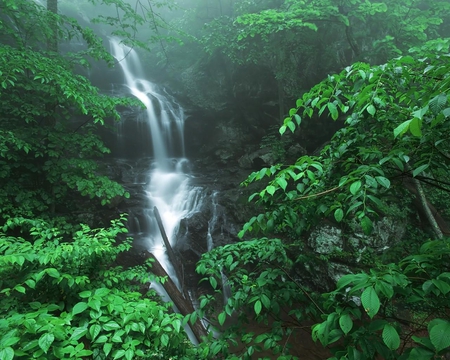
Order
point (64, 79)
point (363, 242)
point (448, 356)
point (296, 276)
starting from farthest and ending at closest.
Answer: point (296, 276) → point (363, 242) → point (64, 79) → point (448, 356)

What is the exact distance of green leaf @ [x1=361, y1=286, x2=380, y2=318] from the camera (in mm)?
937

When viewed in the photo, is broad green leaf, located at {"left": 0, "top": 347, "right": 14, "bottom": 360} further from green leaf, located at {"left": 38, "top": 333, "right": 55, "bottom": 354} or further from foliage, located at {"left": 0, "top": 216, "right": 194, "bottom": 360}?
green leaf, located at {"left": 38, "top": 333, "right": 55, "bottom": 354}

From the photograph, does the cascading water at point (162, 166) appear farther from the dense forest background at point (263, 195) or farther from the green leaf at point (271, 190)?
the green leaf at point (271, 190)

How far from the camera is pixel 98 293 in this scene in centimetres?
213

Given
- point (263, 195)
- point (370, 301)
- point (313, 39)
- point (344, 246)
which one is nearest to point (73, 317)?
point (263, 195)

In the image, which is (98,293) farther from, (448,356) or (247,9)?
(247,9)

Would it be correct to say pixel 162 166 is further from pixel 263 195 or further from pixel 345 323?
pixel 345 323

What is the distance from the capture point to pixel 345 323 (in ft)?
3.52

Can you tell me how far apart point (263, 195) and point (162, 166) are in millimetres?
11726

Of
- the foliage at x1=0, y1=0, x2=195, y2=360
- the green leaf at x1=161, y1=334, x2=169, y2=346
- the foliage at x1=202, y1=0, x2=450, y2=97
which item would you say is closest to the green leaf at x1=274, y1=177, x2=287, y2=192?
the foliage at x1=0, y1=0, x2=195, y2=360

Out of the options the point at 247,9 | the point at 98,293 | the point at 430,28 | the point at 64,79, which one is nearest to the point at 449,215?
the point at 430,28

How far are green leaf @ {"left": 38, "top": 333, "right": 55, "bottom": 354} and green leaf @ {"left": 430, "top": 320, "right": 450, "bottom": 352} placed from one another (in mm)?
2005

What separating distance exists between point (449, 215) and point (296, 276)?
14.5 ft

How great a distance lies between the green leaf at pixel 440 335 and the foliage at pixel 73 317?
159 centimetres
